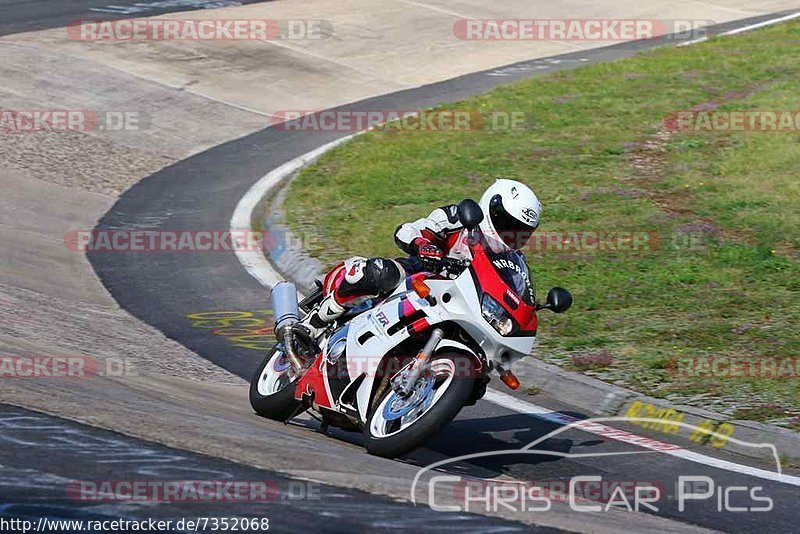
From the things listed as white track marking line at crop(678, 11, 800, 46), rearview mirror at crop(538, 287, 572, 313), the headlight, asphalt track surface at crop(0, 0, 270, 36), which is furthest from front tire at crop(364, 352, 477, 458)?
white track marking line at crop(678, 11, 800, 46)

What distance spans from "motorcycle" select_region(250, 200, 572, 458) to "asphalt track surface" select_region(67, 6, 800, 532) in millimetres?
395

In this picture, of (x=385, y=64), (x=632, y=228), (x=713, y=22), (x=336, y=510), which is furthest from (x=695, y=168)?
(x=713, y=22)

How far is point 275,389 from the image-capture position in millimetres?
8859

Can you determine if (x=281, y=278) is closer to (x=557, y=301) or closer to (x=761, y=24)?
(x=557, y=301)

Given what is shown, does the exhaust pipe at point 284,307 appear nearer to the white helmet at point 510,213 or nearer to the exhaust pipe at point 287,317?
the exhaust pipe at point 287,317

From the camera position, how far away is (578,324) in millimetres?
11258

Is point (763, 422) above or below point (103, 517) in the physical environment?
below

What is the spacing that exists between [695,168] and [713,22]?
1460 cm

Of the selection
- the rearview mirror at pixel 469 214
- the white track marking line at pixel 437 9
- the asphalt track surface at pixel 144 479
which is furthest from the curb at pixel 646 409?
the white track marking line at pixel 437 9

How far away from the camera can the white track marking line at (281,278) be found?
8.41 metres

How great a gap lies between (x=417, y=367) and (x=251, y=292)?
218 inches

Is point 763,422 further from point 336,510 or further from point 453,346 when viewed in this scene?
point 336,510

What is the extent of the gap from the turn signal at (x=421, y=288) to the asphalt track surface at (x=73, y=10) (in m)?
18.0

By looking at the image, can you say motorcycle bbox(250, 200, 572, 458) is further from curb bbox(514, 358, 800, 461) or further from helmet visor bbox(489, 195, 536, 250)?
curb bbox(514, 358, 800, 461)
